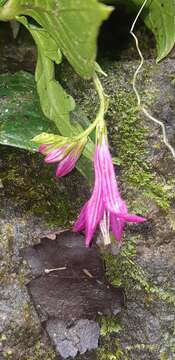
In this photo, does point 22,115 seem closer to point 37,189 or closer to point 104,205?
point 37,189

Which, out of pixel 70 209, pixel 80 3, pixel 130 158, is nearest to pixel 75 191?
pixel 70 209

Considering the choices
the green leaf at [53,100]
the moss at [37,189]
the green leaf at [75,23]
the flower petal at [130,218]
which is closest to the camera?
the green leaf at [75,23]

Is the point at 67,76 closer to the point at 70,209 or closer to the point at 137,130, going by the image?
the point at 137,130

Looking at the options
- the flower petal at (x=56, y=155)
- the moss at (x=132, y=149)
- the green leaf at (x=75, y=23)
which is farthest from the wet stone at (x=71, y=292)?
the green leaf at (x=75, y=23)

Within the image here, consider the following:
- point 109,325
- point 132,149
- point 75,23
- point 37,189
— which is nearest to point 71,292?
point 109,325

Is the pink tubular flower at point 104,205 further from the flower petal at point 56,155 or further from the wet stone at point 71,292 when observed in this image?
the wet stone at point 71,292

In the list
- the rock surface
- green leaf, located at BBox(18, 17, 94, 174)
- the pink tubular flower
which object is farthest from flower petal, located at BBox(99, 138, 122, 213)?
the rock surface
